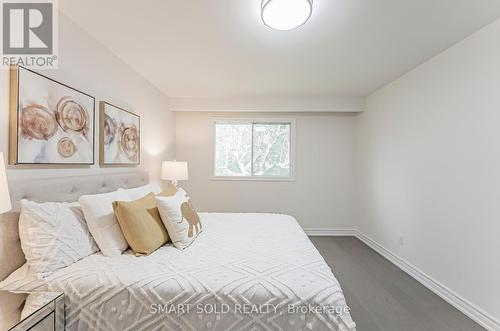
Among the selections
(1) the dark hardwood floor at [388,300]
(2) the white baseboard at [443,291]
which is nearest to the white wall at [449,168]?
(2) the white baseboard at [443,291]

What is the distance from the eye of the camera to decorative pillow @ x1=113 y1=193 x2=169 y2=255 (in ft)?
5.41

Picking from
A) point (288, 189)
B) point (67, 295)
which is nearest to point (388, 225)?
point (288, 189)

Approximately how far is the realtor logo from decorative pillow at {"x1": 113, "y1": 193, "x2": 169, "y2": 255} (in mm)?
1115

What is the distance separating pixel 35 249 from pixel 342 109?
411cm

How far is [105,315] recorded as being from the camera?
1240 millimetres

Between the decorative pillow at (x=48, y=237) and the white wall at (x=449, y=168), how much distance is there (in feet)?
9.88

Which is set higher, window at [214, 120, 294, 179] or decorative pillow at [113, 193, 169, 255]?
window at [214, 120, 294, 179]

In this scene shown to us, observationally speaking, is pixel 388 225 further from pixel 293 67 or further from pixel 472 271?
pixel 293 67

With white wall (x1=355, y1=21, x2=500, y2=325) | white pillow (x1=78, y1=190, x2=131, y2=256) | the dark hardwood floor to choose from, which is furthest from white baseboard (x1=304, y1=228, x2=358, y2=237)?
white pillow (x1=78, y1=190, x2=131, y2=256)

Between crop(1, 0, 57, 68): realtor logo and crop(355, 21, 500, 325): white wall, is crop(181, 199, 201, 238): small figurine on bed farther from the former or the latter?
crop(355, 21, 500, 325): white wall

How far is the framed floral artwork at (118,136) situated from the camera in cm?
229

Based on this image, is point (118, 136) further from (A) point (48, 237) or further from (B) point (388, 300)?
(B) point (388, 300)

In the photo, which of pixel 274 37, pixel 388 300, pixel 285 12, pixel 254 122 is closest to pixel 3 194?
pixel 285 12

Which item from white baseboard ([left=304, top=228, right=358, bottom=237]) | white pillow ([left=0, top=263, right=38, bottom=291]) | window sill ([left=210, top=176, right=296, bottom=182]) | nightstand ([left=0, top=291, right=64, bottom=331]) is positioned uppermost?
window sill ([left=210, top=176, right=296, bottom=182])
